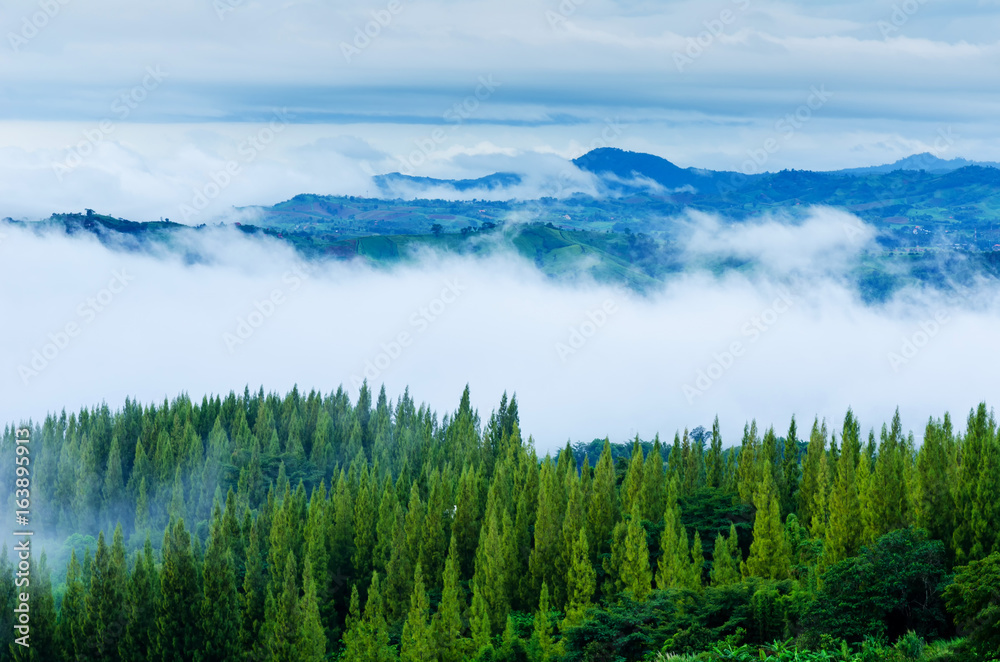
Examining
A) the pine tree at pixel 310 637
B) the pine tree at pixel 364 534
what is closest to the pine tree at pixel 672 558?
the pine tree at pixel 310 637

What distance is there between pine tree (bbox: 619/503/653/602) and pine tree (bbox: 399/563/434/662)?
37.3 feet

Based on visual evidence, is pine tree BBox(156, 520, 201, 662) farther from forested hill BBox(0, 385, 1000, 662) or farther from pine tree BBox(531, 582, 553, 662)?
pine tree BBox(531, 582, 553, 662)

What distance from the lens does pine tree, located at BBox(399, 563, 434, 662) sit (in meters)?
54.6

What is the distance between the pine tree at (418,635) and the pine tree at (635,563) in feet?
37.3

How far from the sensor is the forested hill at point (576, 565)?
141 feet

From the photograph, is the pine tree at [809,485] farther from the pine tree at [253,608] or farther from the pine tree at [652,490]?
the pine tree at [253,608]

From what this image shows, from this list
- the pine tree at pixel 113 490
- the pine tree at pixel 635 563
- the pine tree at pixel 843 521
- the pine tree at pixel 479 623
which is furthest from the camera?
the pine tree at pixel 113 490

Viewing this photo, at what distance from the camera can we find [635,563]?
2359 inches

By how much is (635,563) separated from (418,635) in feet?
42.4

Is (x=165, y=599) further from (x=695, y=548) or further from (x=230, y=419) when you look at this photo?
(x=230, y=419)

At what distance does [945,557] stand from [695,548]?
648 inches

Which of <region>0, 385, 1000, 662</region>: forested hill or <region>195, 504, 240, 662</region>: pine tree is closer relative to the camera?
<region>0, 385, 1000, 662</region>: forested hill

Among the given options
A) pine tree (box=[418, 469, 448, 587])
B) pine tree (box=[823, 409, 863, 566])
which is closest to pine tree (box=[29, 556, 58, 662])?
pine tree (box=[418, 469, 448, 587])

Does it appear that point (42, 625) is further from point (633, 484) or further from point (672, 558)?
point (633, 484)
